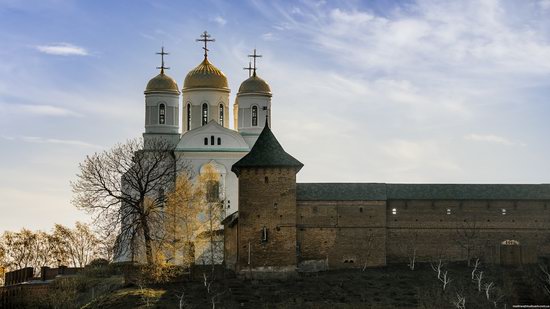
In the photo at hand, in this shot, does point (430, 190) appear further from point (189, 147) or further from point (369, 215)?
point (189, 147)

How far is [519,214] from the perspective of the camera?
191 ft

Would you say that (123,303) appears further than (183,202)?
No

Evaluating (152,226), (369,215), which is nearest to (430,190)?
(369,215)

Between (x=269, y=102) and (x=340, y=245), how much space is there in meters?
17.9

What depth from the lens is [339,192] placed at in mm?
57656

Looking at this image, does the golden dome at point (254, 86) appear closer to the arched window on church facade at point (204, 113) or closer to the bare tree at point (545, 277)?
the arched window on church facade at point (204, 113)

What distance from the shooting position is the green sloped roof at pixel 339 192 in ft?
188

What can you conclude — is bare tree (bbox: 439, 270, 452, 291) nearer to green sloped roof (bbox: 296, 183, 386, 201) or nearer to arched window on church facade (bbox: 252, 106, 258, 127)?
green sloped roof (bbox: 296, 183, 386, 201)

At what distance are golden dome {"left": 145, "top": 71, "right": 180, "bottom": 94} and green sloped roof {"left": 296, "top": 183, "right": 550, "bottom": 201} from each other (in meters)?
16.7

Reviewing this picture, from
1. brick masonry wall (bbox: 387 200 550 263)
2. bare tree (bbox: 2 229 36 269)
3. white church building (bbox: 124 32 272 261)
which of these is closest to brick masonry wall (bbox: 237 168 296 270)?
brick masonry wall (bbox: 387 200 550 263)

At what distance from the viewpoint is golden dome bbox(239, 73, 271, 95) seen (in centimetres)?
7256

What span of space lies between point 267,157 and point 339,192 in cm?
401

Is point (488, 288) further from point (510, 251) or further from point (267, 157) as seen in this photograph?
point (267, 157)

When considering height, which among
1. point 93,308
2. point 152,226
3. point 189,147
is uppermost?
point 189,147
